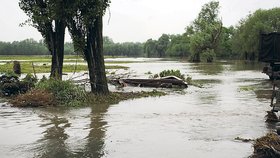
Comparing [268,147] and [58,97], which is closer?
[268,147]

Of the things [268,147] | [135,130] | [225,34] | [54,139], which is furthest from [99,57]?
[225,34]

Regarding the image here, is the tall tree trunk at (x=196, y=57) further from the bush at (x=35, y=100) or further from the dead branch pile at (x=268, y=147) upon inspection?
the dead branch pile at (x=268, y=147)

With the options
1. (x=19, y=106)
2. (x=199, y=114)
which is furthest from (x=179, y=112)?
(x=19, y=106)

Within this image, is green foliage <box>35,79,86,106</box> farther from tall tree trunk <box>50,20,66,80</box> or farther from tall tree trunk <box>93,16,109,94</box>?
tall tree trunk <box>50,20,66,80</box>

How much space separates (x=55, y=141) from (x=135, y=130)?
2.67m

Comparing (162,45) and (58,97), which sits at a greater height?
(162,45)

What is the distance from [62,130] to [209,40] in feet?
292

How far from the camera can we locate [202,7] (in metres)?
114

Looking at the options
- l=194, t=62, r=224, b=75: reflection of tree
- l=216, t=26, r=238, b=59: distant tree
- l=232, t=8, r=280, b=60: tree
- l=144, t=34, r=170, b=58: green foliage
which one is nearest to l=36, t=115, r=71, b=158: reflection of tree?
l=194, t=62, r=224, b=75: reflection of tree

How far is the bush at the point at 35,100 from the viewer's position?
17.3 metres

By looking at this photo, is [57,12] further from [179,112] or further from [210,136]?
[210,136]

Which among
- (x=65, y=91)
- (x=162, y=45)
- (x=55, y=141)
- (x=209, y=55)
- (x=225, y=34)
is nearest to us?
(x=55, y=141)

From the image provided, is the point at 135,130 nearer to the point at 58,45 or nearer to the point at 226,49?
the point at 58,45

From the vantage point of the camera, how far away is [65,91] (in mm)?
18188
